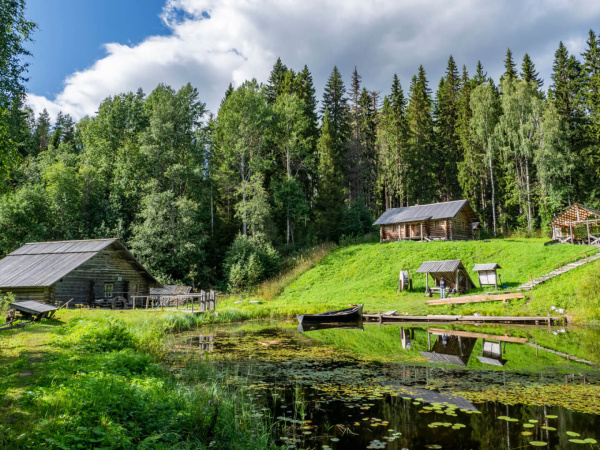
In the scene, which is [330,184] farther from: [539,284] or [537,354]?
[537,354]

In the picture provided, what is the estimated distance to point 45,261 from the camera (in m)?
26.0

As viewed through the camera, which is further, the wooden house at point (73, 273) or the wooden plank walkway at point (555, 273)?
the wooden plank walkway at point (555, 273)

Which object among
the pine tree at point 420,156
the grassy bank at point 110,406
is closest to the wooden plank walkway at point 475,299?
the grassy bank at point 110,406

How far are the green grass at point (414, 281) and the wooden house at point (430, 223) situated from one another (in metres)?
3.59

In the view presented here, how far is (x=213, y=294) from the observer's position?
81.5 ft

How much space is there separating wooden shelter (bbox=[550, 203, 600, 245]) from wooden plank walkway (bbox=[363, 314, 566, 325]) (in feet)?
58.4

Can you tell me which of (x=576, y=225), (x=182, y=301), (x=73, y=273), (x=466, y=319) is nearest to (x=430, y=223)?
(x=576, y=225)

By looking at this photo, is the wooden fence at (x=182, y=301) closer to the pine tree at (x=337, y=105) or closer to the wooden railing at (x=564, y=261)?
the wooden railing at (x=564, y=261)

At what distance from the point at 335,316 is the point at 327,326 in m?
0.75

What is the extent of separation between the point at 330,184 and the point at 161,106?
21.0 metres

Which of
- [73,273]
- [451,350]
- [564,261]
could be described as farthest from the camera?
[564,261]

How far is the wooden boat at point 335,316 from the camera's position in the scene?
21531 mm

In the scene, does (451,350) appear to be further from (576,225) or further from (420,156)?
(420,156)

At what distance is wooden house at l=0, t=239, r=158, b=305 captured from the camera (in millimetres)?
23625
